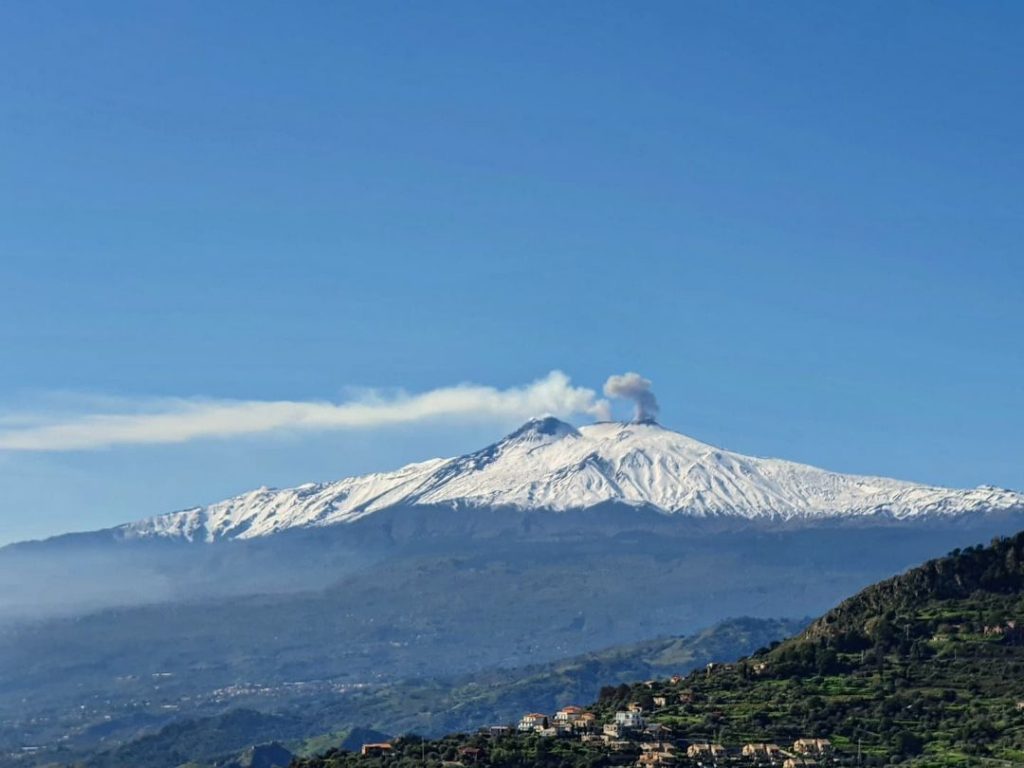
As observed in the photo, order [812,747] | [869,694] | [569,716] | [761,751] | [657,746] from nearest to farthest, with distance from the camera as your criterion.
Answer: [761,751], [657,746], [812,747], [869,694], [569,716]

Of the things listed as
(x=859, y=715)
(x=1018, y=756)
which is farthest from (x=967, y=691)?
(x=1018, y=756)

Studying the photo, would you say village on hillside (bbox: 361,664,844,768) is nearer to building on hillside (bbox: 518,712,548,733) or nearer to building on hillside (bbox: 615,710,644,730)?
building on hillside (bbox: 615,710,644,730)

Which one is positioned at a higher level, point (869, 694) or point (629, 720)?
point (869, 694)

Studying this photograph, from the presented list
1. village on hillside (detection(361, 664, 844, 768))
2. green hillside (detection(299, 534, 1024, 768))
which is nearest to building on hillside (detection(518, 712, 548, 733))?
village on hillside (detection(361, 664, 844, 768))

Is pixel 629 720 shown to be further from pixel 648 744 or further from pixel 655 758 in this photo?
pixel 655 758

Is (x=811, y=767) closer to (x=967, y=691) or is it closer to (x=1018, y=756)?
(x=1018, y=756)

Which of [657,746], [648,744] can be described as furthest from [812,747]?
[648,744]
